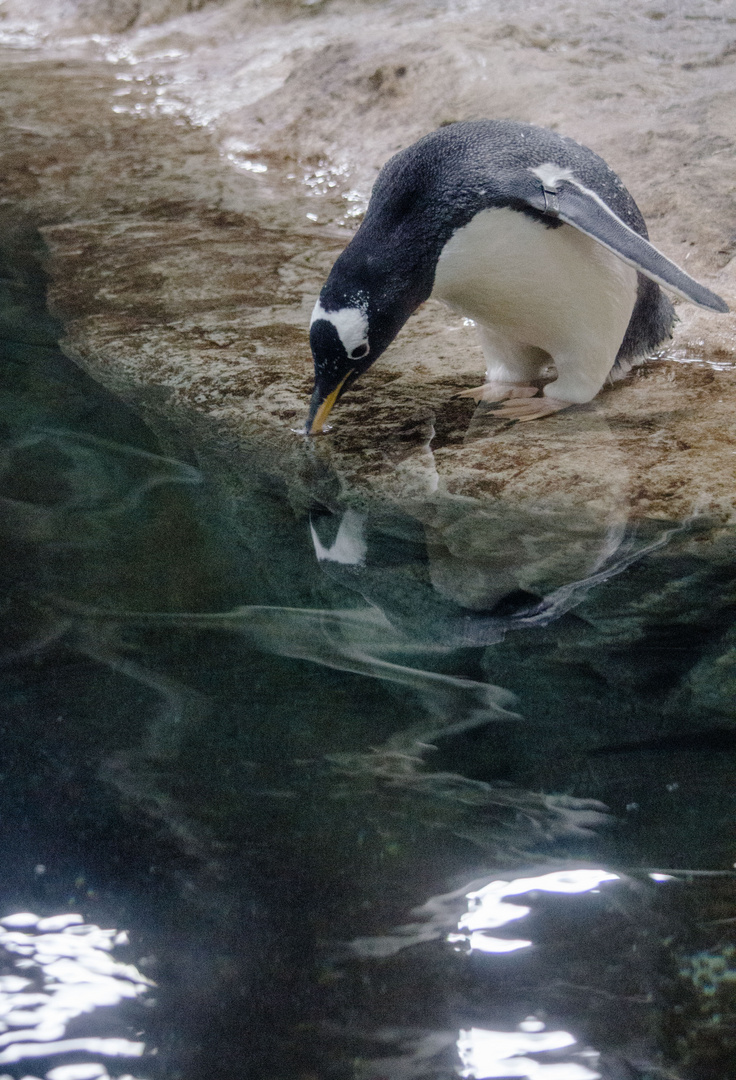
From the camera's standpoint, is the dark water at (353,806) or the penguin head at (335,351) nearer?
the dark water at (353,806)

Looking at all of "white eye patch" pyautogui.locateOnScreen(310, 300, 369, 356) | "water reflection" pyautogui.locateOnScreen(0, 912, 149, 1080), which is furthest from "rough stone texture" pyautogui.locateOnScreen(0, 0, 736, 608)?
"water reflection" pyautogui.locateOnScreen(0, 912, 149, 1080)

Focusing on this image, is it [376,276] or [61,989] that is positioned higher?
[376,276]

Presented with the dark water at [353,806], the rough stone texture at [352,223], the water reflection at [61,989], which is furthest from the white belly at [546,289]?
the water reflection at [61,989]

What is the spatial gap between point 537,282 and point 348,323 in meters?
0.45

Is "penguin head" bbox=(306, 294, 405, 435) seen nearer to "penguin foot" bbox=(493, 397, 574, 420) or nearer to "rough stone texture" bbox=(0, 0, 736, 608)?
"rough stone texture" bbox=(0, 0, 736, 608)

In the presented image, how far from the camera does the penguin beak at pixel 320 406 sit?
2.29 metres

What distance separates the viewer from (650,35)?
4.66 meters

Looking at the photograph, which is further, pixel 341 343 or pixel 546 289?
pixel 546 289

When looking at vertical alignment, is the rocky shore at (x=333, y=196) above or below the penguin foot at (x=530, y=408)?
above

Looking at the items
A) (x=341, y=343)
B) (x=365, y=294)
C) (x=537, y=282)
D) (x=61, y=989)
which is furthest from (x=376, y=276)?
(x=61, y=989)

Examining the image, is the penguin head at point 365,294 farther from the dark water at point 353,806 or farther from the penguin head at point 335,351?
the dark water at point 353,806

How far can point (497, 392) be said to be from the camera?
2576mm

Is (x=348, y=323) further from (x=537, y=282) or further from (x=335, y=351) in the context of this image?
(x=537, y=282)

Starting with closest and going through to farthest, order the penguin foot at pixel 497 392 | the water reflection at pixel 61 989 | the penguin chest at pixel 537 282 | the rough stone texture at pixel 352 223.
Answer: the water reflection at pixel 61 989 < the rough stone texture at pixel 352 223 < the penguin chest at pixel 537 282 < the penguin foot at pixel 497 392
